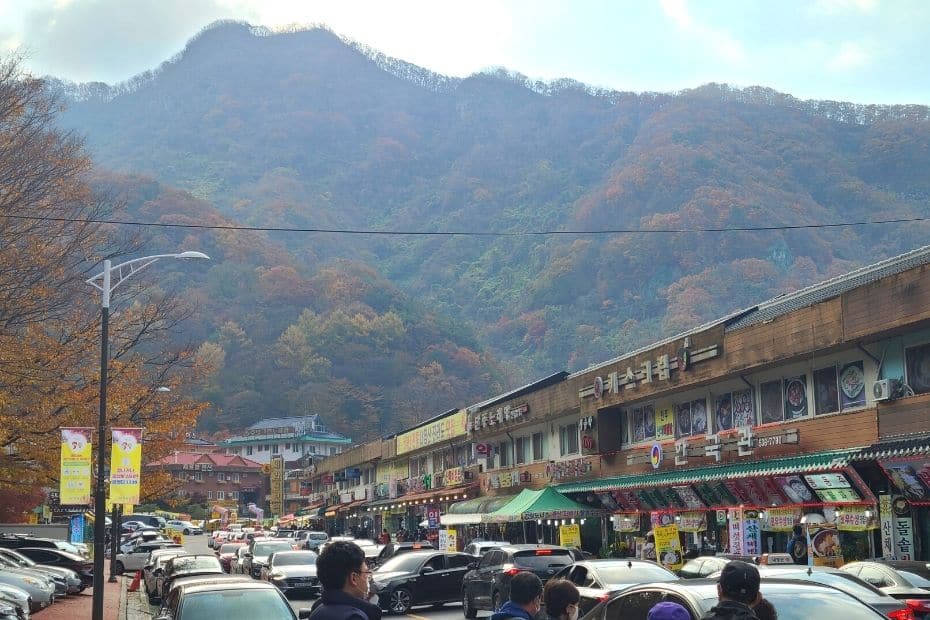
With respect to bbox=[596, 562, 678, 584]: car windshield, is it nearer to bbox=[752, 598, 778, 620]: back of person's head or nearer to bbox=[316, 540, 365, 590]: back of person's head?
bbox=[752, 598, 778, 620]: back of person's head

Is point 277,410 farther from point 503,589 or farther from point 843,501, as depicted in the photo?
point 503,589

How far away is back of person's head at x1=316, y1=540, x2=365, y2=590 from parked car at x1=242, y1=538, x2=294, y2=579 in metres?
30.1

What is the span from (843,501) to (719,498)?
6.38 m

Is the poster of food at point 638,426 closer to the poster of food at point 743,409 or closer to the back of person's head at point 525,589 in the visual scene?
the poster of food at point 743,409

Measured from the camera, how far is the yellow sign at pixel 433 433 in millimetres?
59000

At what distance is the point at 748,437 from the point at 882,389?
6.11 meters

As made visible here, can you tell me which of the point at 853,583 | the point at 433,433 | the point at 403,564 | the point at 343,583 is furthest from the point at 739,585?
the point at 433,433

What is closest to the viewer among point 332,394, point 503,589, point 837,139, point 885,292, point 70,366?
point 503,589

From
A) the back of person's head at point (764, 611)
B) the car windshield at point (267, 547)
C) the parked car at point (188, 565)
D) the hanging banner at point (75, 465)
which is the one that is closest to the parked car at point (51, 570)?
the parked car at point (188, 565)

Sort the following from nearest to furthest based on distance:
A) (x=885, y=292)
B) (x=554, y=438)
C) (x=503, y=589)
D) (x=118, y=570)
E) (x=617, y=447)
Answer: (x=503, y=589) < (x=885, y=292) < (x=617, y=447) < (x=554, y=438) < (x=118, y=570)

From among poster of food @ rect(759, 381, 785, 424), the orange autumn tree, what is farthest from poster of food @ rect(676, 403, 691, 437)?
the orange autumn tree

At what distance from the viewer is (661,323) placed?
486ft

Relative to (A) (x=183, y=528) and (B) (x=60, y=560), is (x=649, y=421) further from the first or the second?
(A) (x=183, y=528)

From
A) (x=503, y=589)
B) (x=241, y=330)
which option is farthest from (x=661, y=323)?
(x=503, y=589)
